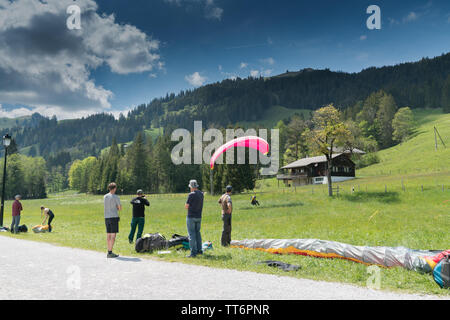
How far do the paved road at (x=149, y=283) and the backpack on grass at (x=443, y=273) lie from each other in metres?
0.80

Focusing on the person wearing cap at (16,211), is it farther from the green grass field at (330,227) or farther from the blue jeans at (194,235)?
the blue jeans at (194,235)

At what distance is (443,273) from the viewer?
6.61m

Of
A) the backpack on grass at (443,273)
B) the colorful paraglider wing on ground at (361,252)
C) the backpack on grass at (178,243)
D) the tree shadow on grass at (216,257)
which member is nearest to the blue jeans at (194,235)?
the tree shadow on grass at (216,257)

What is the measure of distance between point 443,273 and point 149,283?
6.76 meters

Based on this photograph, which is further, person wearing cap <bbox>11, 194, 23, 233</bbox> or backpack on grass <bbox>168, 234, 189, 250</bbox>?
person wearing cap <bbox>11, 194, 23, 233</bbox>

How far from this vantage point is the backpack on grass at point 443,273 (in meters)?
6.54

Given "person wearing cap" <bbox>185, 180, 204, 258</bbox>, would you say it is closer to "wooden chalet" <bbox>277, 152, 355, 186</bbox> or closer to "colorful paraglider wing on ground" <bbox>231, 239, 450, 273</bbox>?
"colorful paraglider wing on ground" <bbox>231, 239, 450, 273</bbox>

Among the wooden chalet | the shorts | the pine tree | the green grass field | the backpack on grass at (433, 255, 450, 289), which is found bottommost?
the green grass field

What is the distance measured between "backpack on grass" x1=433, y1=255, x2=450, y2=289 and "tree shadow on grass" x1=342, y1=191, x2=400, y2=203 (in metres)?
33.9

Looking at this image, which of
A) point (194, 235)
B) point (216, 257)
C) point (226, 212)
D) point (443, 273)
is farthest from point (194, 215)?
point (443, 273)

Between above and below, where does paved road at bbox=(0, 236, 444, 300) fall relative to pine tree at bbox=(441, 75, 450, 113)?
below

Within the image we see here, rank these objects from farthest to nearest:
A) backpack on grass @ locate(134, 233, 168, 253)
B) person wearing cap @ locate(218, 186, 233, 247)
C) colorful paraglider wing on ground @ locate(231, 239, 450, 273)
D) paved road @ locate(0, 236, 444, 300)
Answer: person wearing cap @ locate(218, 186, 233, 247), backpack on grass @ locate(134, 233, 168, 253), colorful paraglider wing on ground @ locate(231, 239, 450, 273), paved road @ locate(0, 236, 444, 300)

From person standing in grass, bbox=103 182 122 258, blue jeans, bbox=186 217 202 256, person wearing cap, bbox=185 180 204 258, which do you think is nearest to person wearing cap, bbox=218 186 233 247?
person wearing cap, bbox=185 180 204 258

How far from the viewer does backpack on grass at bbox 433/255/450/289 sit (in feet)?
21.5
